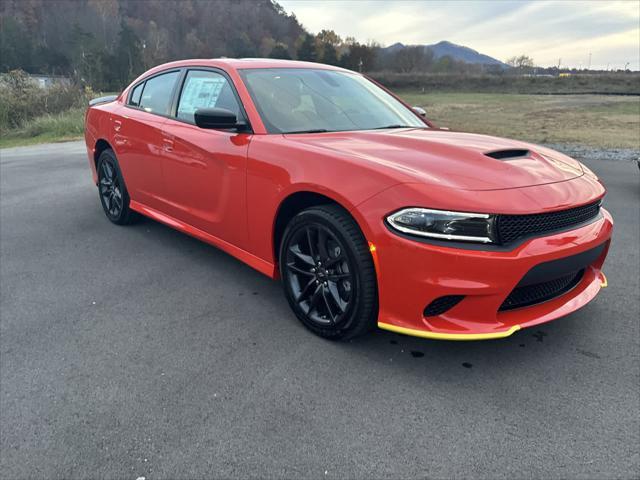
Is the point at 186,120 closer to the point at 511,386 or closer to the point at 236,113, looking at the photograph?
the point at 236,113

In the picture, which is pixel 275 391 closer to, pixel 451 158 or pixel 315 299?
pixel 315 299

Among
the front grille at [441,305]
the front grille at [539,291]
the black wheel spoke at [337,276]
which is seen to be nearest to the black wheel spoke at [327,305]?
the black wheel spoke at [337,276]

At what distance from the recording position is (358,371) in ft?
8.21

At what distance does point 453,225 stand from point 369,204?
0.41m

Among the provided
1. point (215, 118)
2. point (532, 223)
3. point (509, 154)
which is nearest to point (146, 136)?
point (215, 118)

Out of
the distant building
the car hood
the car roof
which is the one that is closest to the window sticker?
Result: the car roof

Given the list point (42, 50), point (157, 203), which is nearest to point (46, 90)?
point (157, 203)

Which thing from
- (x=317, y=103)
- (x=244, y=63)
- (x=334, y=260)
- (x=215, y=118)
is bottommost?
(x=334, y=260)

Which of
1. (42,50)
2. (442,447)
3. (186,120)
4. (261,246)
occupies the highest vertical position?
(42,50)

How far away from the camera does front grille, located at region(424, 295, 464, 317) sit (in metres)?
2.30

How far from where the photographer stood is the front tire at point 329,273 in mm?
2477

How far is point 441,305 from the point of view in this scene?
234cm

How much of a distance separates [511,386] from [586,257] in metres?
0.78

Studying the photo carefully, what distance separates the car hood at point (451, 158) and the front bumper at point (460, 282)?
324 millimetres
